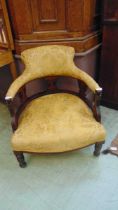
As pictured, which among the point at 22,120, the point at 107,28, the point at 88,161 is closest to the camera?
the point at 22,120

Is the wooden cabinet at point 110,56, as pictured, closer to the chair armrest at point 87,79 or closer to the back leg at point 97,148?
the chair armrest at point 87,79

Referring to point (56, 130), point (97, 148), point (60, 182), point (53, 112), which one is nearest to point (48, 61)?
point (53, 112)

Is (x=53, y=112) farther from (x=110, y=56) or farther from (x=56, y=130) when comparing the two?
(x=110, y=56)

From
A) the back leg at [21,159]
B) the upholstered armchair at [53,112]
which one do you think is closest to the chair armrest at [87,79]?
the upholstered armchair at [53,112]

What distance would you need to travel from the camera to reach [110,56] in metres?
1.69

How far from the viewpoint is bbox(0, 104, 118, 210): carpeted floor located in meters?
1.20

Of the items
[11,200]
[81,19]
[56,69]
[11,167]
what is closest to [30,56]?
[56,69]

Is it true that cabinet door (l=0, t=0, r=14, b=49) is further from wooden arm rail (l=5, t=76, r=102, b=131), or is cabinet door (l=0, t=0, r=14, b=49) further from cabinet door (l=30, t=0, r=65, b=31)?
wooden arm rail (l=5, t=76, r=102, b=131)

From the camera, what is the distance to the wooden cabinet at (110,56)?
1.48 m

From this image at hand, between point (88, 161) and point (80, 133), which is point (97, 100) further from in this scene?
point (88, 161)

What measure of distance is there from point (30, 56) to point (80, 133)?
713 millimetres

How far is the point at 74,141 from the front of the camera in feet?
3.93

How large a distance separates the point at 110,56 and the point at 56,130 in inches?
36.7

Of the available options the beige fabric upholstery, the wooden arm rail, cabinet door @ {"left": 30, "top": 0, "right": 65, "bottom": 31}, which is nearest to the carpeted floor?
the wooden arm rail
